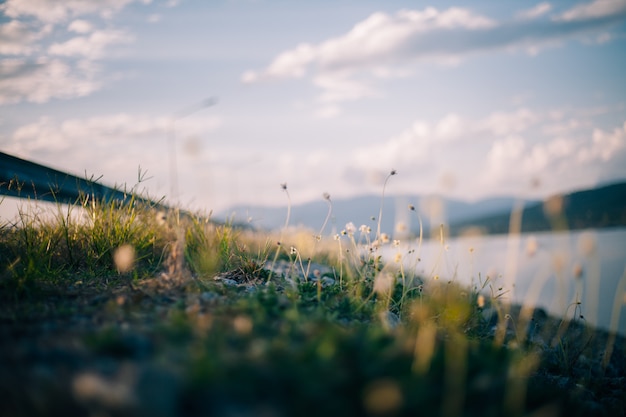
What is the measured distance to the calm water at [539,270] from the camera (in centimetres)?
249

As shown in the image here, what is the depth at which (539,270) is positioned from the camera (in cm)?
484

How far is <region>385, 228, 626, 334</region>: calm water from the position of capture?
8.18 ft

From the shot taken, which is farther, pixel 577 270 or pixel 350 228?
pixel 350 228

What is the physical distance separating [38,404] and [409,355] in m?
1.61

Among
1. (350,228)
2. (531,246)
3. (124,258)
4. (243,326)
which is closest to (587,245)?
(531,246)

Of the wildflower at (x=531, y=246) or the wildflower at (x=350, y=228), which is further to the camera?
the wildflower at (x=350, y=228)

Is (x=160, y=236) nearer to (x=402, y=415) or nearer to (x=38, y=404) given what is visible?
(x=38, y=404)

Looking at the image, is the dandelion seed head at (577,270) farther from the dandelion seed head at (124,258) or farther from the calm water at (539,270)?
the dandelion seed head at (124,258)

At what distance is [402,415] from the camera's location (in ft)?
5.34

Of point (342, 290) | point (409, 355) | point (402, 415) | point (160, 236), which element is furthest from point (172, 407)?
point (160, 236)

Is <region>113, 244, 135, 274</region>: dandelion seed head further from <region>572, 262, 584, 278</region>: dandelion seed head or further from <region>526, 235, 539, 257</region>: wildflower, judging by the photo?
<region>572, 262, 584, 278</region>: dandelion seed head

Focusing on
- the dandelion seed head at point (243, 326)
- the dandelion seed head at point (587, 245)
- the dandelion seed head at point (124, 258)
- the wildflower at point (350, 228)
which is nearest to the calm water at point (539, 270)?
the dandelion seed head at point (587, 245)

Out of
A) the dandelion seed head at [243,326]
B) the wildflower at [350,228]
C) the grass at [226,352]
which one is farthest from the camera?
the wildflower at [350,228]

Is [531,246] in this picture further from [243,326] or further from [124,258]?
[124,258]
